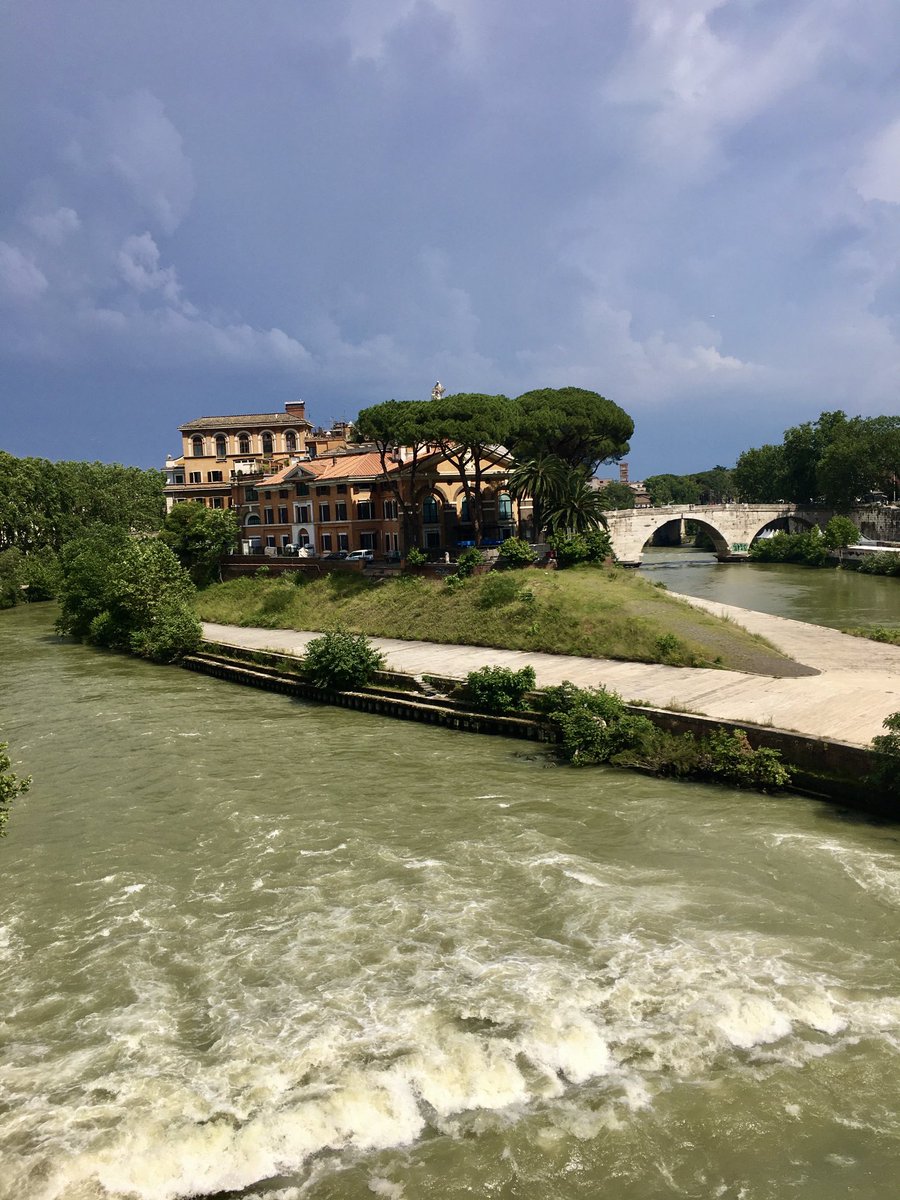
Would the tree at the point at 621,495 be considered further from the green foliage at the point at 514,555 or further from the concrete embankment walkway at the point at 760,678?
the concrete embankment walkway at the point at 760,678

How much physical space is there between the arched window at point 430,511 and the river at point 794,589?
23.2 metres

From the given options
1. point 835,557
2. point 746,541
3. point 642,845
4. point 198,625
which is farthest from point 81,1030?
point 746,541

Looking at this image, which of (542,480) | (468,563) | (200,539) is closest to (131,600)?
(200,539)

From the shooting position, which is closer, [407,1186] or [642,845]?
[407,1186]

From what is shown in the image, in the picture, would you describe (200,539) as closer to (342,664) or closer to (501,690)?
(342,664)

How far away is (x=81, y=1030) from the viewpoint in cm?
1295

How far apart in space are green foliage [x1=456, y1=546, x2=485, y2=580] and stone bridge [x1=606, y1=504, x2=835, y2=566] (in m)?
54.3

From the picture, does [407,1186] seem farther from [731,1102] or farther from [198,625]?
[198,625]

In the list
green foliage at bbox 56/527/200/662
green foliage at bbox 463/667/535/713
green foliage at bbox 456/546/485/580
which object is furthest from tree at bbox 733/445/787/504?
green foliage at bbox 463/667/535/713

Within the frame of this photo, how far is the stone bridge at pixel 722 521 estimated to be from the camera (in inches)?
3954

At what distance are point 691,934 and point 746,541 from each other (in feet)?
323

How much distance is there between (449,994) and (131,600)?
42.1 m

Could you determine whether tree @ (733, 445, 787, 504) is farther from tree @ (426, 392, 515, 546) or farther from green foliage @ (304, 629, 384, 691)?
green foliage @ (304, 629, 384, 691)

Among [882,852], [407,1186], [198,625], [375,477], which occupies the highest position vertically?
[375,477]
